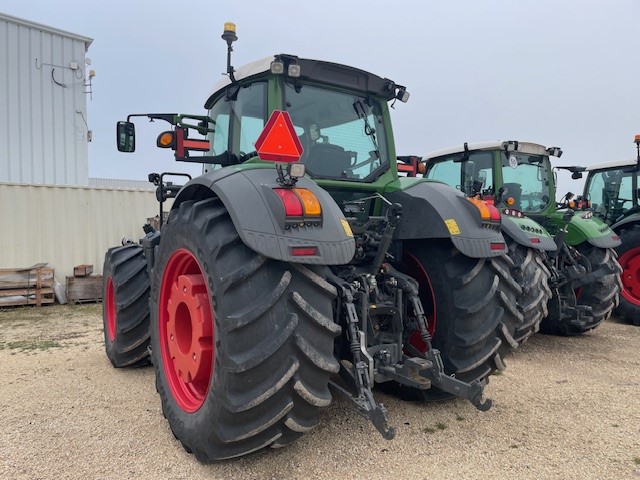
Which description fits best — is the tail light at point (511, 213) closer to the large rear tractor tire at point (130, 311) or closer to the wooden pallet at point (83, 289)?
the large rear tractor tire at point (130, 311)

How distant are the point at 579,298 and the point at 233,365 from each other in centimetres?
524

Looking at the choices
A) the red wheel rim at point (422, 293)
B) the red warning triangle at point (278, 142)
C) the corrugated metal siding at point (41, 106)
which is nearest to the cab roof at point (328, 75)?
the red warning triangle at point (278, 142)

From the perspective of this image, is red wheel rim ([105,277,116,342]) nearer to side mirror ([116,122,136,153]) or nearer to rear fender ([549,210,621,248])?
side mirror ([116,122,136,153])

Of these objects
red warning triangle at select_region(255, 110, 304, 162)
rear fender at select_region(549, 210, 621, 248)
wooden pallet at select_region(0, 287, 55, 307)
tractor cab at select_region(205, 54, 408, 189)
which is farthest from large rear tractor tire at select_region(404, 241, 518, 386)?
wooden pallet at select_region(0, 287, 55, 307)

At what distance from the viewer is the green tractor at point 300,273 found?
2.24m

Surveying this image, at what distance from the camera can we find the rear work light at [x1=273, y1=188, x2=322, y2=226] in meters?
2.28

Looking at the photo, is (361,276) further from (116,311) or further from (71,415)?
(116,311)

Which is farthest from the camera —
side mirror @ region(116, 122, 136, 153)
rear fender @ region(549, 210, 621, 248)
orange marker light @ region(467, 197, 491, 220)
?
rear fender @ region(549, 210, 621, 248)

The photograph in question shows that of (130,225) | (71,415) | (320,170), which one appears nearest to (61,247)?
(130,225)

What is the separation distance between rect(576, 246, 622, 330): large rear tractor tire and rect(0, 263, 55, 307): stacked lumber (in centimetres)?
858

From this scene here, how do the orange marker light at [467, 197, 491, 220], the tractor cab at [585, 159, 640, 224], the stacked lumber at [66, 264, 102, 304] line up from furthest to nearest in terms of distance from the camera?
the stacked lumber at [66, 264, 102, 304]
the tractor cab at [585, 159, 640, 224]
the orange marker light at [467, 197, 491, 220]

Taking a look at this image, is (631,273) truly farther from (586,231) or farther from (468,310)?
(468,310)

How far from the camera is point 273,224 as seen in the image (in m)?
2.27

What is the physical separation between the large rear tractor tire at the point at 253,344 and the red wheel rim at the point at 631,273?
6695 mm
